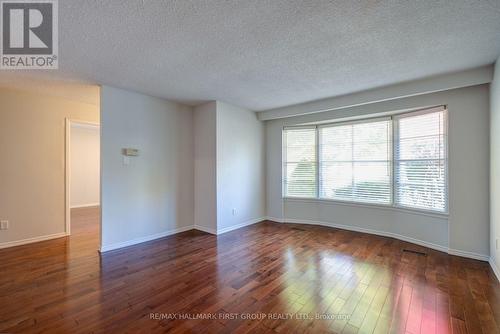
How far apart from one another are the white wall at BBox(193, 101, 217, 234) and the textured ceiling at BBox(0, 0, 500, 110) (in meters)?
1.00

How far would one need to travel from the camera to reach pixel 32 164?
13.2 feet

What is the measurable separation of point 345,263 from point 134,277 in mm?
2698

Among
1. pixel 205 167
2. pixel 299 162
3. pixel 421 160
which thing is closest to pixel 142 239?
pixel 205 167

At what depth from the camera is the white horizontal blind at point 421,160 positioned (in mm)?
3598

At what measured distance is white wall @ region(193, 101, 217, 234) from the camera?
14.8ft

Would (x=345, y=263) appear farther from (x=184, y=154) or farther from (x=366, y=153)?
(x=184, y=154)

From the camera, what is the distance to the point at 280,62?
2.85 metres

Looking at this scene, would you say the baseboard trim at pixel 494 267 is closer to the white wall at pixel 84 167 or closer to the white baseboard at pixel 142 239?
the white baseboard at pixel 142 239

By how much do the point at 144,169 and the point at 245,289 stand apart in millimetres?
2769

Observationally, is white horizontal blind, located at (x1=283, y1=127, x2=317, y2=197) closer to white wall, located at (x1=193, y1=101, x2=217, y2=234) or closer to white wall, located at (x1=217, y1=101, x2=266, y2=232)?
white wall, located at (x1=217, y1=101, x2=266, y2=232)

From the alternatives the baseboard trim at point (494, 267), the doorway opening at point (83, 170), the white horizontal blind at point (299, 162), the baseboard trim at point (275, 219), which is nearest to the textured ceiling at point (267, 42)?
the white horizontal blind at point (299, 162)

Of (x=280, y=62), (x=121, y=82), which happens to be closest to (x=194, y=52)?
(x=280, y=62)

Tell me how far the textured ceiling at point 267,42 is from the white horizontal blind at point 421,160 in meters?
0.89

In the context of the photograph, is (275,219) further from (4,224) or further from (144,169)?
(4,224)
